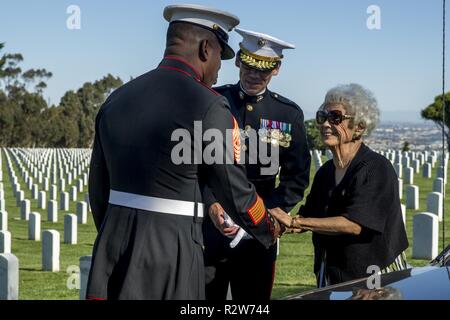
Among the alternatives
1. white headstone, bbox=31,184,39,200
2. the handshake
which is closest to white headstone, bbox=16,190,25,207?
white headstone, bbox=31,184,39,200

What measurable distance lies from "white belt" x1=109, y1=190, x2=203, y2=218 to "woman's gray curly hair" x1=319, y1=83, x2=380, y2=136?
114 cm

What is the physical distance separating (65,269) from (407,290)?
8.42 m

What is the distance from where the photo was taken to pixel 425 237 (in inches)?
436

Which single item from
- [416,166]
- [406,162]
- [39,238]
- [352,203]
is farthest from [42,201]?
[352,203]

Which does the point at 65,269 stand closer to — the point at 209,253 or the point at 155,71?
the point at 209,253

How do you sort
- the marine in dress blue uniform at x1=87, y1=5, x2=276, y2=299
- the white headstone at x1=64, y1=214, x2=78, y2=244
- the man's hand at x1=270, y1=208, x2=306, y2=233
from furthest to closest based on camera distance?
the white headstone at x1=64, y1=214, x2=78, y2=244 → the man's hand at x1=270, y1=208, x2=306, y2=233 → the marine in dress blue uniform at x1=87, y1=5, x2=276, y2=299

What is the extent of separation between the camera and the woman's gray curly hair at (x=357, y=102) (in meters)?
4.40

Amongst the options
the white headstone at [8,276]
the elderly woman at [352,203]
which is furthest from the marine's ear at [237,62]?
the white headstone at [8,276]

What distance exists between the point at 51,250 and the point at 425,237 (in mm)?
4722

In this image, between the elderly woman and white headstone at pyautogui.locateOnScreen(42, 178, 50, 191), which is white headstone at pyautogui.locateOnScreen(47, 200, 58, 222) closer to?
white headstone at pyautogui.locateOnScreen(42, 178, 50, 191)

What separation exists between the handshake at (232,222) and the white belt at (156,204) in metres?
0.99

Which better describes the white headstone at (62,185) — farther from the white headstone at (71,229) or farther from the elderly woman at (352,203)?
the elderly woman at (352,203)

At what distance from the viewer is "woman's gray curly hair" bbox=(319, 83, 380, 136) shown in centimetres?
440
